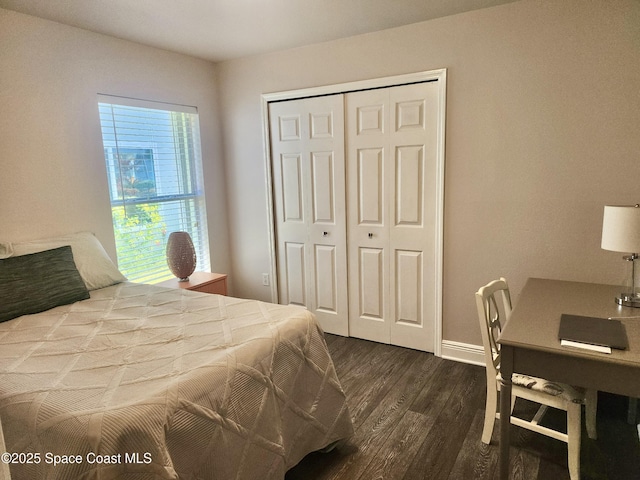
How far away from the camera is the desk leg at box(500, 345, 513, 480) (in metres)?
1.64

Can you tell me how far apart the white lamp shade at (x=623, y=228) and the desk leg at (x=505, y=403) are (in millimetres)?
805

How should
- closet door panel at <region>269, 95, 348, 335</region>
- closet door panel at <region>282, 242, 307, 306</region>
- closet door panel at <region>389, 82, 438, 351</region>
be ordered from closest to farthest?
closet door panel at <region>389, 82, 438, 351</region> < closet door panel at <region>269, 95, 348, 335</region> < closet door panel at <region>282, 242, 307, 306</region>

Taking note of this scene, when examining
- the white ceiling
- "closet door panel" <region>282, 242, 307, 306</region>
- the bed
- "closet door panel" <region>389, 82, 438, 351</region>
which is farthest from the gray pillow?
"closet door panel" <region>389, 82, 438, 351</region>

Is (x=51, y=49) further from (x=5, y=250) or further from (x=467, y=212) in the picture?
(x=467, y=212)

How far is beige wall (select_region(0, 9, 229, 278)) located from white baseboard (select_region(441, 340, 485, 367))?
2.57 metres

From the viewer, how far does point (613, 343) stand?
60.6 inches

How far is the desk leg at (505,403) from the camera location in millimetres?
1643

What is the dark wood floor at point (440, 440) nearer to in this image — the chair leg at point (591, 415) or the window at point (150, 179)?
the chair leg at point (591, 415)

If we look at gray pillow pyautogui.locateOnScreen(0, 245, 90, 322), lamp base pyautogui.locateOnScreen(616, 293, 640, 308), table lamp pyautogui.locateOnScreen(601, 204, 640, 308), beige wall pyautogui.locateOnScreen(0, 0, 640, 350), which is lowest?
lamp base pyautogui.locateOnScreen(616, 293, 640, 308)

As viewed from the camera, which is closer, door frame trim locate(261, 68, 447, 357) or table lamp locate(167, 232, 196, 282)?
door frame trim locate(261, 68, 447, 357)

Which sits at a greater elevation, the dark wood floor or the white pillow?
the white pillow

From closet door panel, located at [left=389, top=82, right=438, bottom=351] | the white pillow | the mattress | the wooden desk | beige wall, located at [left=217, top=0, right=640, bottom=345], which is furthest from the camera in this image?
closet door panel, located at [left=389, top=82, right=438, bottom=351]

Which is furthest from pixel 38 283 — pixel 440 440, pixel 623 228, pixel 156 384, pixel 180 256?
pixel 623 228

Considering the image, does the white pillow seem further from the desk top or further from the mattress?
the desk top
